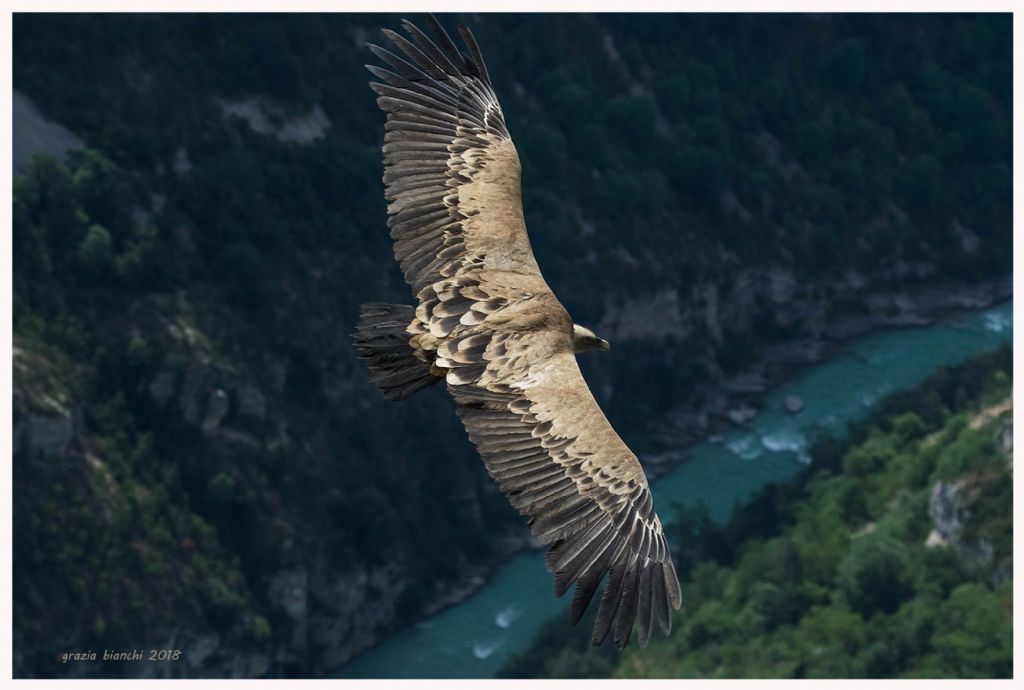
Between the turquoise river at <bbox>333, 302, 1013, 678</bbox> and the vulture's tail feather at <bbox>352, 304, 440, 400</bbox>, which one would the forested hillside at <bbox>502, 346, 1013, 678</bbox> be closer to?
the turquoise river at <bbox>333, 302, 1013, 678</bbox>

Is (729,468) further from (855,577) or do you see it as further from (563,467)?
(563,467)

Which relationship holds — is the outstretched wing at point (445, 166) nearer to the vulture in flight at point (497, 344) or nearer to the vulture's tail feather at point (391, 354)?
the vulture in flight at point (497, 344)

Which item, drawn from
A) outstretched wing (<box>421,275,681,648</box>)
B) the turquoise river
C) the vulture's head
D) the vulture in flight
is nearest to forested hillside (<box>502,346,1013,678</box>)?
the turquoise river

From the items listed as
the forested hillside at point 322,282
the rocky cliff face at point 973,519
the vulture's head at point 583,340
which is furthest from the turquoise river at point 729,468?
the vulture's head at point 583,340

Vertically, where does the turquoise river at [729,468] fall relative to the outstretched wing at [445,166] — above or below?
below

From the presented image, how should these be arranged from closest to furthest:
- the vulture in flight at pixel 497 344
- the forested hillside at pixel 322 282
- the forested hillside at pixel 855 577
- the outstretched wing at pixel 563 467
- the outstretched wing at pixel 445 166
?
the outstretched wing at pixel 563 467 < the vulture in flight at pixel 497 344 < the outstretched wing at pixel 445 166 < the forested hillside at pixel 322 282 < the forested hillside at pixel 855 577

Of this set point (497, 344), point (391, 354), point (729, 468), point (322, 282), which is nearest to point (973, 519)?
point (729, 468)

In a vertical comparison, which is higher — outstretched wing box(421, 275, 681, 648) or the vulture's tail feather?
the vulture's tail feather
